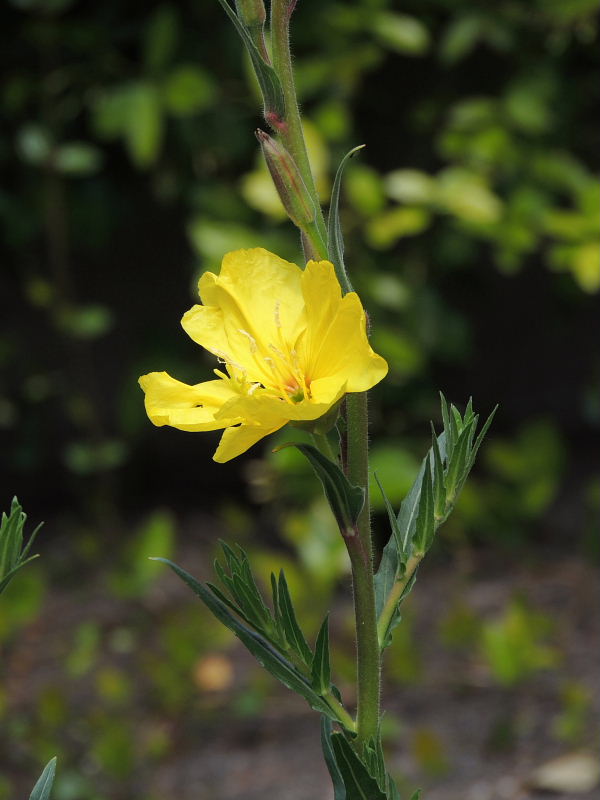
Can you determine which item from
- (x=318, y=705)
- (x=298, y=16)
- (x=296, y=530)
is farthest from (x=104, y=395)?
(x=318, y=705)

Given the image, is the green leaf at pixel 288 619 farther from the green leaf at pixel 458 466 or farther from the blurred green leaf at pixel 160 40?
the blurred green leaf at pixel 160 40

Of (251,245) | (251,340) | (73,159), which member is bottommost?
(251,245)

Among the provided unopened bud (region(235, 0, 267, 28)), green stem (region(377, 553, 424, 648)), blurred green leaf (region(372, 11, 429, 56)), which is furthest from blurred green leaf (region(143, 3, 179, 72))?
green stem (region(377, 553, 424, 648))

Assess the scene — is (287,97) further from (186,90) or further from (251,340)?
(186,90)

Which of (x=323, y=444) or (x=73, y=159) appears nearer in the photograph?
(x=323, y=444)

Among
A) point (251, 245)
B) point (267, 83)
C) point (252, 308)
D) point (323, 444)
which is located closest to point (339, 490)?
point (323, 444)

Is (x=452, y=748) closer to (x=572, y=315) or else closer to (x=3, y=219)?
(x=572, y=315)

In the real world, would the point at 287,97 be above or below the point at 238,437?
above
